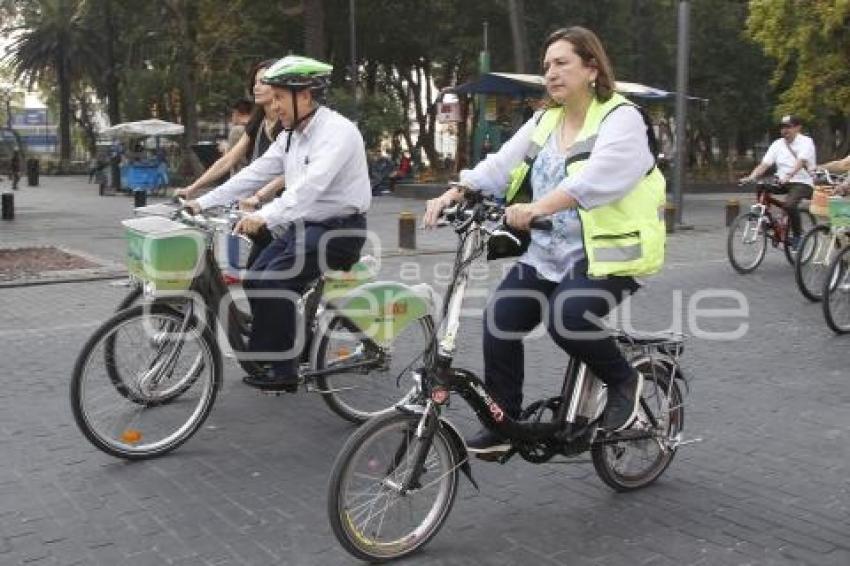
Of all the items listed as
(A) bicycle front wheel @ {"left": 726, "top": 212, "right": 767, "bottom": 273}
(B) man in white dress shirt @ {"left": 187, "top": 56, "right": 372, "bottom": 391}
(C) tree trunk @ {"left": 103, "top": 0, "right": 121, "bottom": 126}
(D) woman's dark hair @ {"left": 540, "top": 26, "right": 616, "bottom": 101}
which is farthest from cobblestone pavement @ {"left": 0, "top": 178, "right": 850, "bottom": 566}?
(C) tree trunk @ {"left": 103, "top": 0, "right": 121, "bottom": 126}

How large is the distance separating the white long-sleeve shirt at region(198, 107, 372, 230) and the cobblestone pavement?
46.6 inches

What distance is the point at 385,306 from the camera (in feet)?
16.5

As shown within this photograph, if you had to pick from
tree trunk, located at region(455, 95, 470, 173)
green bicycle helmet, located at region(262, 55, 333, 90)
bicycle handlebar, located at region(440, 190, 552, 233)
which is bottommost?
bicycle handlebar, located at region(440, 190, 552, 233)

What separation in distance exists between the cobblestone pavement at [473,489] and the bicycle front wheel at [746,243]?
4.22 meters

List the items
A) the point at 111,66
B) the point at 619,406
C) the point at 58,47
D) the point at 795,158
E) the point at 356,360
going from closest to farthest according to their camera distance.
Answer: the point at 619,406, the point at 356,360, the point at 795,158, the point at 111,66, the point at 58,47

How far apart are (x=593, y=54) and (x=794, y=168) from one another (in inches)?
327

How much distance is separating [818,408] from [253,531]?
3.47 metres

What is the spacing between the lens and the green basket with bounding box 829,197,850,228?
7699mm

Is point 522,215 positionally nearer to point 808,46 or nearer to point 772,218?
point 772,218

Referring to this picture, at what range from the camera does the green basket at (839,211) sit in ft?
25.3

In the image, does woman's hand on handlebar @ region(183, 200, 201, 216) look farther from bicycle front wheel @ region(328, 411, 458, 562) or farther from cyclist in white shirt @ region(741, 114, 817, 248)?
cyclist in white shirt @ region(741, 114, 817, 248)

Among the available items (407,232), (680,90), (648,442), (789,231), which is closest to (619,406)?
(648,442)

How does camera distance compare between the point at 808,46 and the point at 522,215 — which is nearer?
the point at 522,215

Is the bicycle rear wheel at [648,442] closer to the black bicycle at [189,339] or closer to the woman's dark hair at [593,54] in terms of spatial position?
the black bicycle at [189,339]
